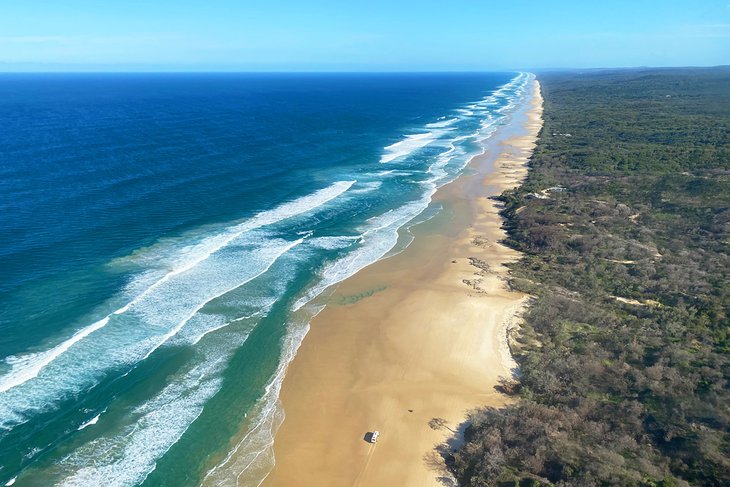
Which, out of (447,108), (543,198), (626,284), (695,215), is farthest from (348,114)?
(626,284)

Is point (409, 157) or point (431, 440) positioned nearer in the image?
point (431, 440)

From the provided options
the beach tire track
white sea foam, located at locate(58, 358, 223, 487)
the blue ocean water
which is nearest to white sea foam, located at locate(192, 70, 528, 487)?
the blue ocean water

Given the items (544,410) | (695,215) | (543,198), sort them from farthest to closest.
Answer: (543,198), (695,215), (544,410)

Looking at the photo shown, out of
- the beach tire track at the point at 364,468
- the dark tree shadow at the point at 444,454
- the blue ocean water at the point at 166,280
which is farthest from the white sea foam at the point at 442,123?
the beach tire track at the point at 364,468

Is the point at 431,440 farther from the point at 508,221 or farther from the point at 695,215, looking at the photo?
the point at 695,215

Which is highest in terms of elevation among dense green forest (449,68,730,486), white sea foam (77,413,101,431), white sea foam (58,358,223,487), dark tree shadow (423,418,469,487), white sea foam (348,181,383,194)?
white sea foam (348,181,383,194)

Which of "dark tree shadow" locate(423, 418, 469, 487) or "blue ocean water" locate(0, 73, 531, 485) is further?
"blue ocean water" locate(0, 73, 531, 485)

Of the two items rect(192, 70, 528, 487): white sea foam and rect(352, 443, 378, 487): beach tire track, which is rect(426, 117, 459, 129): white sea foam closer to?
rect(192, 70, 528, 487): white sea foam
